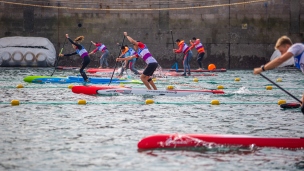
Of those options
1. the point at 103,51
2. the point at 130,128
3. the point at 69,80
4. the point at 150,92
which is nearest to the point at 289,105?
the point at 150,92

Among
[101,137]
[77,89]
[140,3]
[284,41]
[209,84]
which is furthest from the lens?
[140,3]

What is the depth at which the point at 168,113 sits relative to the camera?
581 inches

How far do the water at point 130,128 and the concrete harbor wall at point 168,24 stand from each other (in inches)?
632

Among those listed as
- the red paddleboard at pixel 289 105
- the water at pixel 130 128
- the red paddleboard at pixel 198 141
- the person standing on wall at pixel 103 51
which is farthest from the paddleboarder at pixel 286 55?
the person standing on wall at pixel 103 51

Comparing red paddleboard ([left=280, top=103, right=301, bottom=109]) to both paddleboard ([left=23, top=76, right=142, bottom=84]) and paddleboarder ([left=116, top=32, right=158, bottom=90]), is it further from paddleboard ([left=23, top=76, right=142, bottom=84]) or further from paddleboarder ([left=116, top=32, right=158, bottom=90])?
paddleboard ([left=23, top=76, right=142, bottom=84])

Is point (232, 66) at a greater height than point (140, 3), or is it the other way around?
point (140, 3)

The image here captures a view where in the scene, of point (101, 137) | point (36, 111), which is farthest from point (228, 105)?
point (101, 137)

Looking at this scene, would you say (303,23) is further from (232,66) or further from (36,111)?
(36,111)

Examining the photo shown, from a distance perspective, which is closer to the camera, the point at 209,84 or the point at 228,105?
the point at 228,105

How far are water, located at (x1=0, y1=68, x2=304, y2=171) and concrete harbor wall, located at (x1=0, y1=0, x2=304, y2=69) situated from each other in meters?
16.1

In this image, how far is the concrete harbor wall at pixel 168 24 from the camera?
36.6 m

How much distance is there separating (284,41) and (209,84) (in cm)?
1409

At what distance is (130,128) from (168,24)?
82.2 ft

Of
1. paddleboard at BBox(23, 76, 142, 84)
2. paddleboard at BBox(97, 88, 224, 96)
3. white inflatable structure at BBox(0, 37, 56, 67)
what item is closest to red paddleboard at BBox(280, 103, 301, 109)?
paddleboard at BBox(97, 88, 224, 96)
